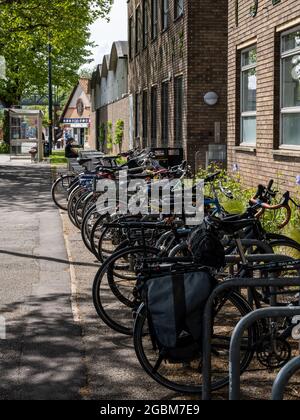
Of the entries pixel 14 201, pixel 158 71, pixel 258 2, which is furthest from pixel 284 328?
pixel 158 71

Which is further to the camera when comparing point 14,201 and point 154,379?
point 14,201

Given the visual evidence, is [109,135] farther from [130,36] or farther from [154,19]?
[154,19]

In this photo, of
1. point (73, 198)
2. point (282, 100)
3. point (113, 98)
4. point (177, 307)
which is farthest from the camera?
point (113, 98)

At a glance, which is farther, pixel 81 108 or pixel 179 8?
pixel 81 108

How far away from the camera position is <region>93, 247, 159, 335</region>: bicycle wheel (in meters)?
6.05

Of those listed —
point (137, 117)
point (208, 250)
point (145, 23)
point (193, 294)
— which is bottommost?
point (193, 294)

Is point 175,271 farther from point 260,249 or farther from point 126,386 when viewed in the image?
point 260,249

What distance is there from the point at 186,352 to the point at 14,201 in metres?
14.4

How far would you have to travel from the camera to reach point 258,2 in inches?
476

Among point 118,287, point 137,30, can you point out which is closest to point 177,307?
point 118,287

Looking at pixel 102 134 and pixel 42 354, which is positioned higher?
pixel 102 134

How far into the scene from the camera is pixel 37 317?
6.72m

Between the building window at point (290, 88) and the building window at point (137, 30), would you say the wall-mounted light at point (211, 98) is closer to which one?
the building window at point (290, 88)

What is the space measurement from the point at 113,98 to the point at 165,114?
23185 millimetres
